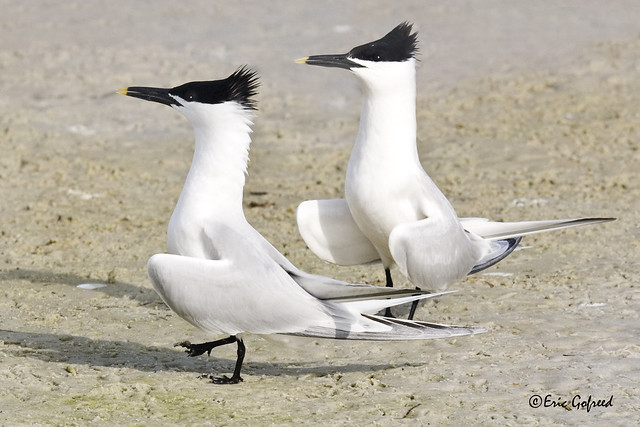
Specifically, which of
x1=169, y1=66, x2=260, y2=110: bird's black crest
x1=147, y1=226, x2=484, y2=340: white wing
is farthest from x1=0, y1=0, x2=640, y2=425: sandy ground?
x1=169, y1=66, x2=260, y2=110: bird's black crest

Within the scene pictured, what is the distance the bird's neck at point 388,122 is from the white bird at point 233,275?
87cm

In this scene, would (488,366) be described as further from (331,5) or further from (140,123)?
(331,5)

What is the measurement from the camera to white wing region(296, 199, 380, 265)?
18.0 ft

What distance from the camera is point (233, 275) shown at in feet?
13.9

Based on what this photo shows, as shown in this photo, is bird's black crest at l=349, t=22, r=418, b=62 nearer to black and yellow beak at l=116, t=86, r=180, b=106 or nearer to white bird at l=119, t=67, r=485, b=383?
white bird at l=119, t=67, r=485, b=383

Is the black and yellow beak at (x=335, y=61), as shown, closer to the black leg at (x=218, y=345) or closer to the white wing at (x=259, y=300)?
the white wing at (x=259, y=300)

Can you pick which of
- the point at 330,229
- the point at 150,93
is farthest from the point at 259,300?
the point at 330,229

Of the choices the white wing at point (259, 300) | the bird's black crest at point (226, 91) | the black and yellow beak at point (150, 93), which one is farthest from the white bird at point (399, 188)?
the black and yellow beak at point (150, 93)

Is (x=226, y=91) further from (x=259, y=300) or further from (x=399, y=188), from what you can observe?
(x=399, y=188)

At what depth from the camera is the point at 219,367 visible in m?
4.71

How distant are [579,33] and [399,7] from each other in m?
2.11

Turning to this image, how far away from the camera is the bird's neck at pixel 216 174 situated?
4441mm

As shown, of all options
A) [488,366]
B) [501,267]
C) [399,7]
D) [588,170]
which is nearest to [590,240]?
[501,267]

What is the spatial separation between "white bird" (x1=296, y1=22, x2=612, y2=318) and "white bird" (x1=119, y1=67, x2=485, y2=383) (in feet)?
A: 2.41
